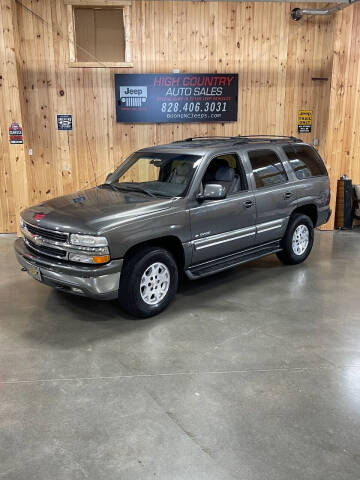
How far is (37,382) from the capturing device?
3.43m

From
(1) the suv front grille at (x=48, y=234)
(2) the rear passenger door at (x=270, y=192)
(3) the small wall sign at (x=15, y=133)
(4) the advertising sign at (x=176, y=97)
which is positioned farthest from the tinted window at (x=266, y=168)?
(3) the small wall sign at (x=15, y=133)

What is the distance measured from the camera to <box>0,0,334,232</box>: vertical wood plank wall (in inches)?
309

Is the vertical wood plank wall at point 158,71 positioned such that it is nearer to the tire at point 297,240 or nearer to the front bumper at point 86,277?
the tire at point 297,240

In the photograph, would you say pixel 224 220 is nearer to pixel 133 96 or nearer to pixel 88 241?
pixel 88 241

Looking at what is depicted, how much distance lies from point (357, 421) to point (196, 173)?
2931 millimetres

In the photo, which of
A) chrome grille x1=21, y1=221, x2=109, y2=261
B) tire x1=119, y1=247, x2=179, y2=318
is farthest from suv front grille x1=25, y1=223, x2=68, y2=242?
tire x1=119, y1=247, x2=179, y2=318

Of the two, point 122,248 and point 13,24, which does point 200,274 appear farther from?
point 13,24

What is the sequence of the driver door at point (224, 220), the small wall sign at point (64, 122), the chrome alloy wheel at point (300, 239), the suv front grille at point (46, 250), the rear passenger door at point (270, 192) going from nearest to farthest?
1. the suv front grille at point (46, 250)
2. the driver door at point (224, 220)
3. the rear passenger door at point (270, 192)
4. the chrome alloy wheel at point (300, 239)
5. the small wall sign at point (64, 122)

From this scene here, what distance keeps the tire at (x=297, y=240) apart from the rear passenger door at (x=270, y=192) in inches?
7.3

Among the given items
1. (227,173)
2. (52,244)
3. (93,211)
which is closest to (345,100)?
(227,173)

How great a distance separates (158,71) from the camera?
8.05 meters

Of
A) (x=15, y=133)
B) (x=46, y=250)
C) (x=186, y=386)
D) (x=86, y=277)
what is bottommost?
(x=186, y=386)

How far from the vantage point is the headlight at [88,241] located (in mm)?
4008

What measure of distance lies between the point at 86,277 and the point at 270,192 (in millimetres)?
2761
